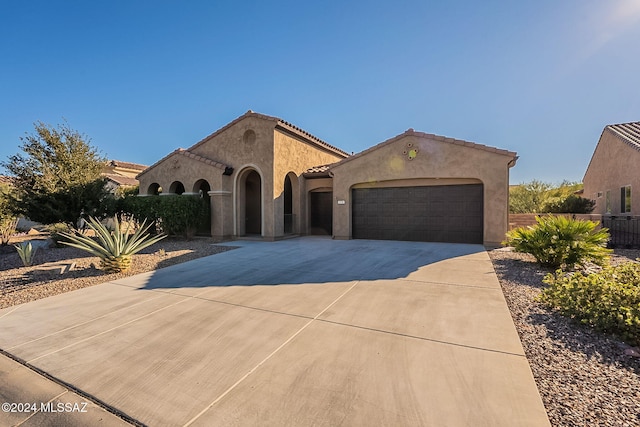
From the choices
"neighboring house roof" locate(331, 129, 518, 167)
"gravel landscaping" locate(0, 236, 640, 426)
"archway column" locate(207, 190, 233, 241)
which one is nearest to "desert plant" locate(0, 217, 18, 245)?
"gravel landscaping" locate(0, 236, 640, 426)

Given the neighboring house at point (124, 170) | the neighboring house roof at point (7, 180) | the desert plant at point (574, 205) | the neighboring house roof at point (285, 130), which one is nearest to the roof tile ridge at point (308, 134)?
the neighboring house roof at point (285, 130)

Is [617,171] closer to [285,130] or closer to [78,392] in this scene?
[285,130]

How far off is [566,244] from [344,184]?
955cm

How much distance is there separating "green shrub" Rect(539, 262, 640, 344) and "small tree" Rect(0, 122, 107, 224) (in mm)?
16316

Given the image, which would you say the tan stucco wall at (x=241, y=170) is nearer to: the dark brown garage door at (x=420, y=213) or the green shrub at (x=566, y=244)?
the dark brown garage door at (x=420, y=213)

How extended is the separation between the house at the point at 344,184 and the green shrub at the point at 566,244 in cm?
431

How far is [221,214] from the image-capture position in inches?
630

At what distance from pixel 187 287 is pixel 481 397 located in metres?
6.14

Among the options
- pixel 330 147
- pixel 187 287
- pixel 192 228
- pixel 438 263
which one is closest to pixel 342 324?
pixel 187 287

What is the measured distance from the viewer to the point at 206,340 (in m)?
4.23

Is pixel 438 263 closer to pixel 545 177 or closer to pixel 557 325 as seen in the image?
pixel 557 325

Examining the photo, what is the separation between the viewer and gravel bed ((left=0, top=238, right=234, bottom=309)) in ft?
22.8

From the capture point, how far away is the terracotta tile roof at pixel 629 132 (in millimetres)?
14788

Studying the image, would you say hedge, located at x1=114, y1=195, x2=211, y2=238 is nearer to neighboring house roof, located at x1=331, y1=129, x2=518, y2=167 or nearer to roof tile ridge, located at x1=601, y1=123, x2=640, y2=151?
neighboring house roof, located at x1=331, y1=129, x2=518, y2=167
